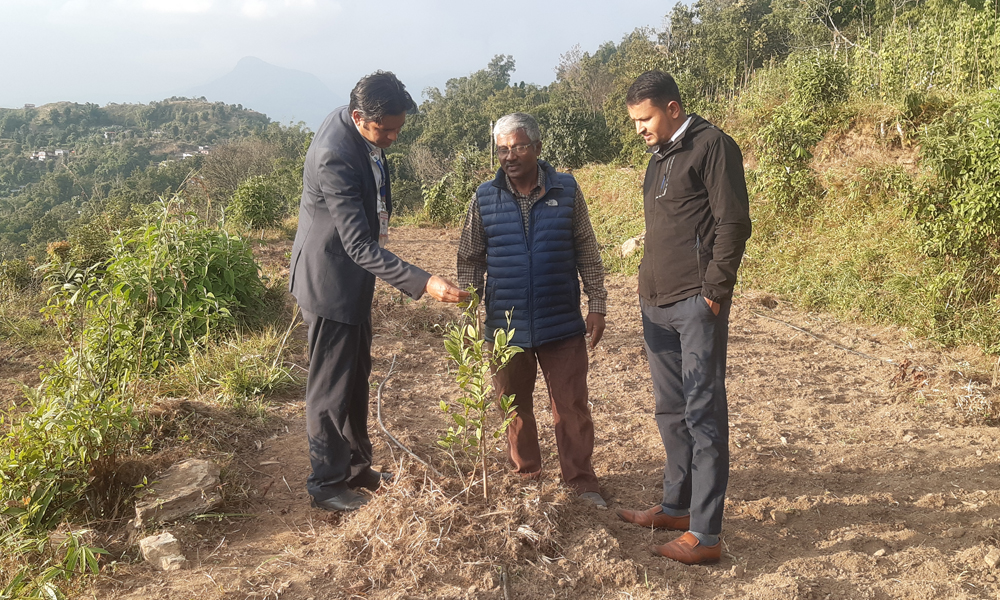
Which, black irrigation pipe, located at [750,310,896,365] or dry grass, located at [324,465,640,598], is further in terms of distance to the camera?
black irrigation pipe, located at [750,310,896,365]

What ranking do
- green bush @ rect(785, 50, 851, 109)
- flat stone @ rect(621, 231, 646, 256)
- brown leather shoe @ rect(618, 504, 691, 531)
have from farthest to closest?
flat stone @ rect(621, 231, 646, 256) < green bush @ rect(785, 50, 851, 109) < brown leather shoe @ rect(618, 504, 691, 531)

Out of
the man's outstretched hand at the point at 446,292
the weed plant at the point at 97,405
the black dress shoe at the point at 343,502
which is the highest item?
the man's outstretched hand at the point at 446,292

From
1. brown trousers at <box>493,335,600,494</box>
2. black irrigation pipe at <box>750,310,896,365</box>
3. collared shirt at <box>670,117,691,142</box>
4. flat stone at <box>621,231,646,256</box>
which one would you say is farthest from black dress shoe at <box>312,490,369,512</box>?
flat stone at <box>621,231,646,256</box>

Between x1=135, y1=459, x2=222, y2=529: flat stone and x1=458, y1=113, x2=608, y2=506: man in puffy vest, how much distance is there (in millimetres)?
1403

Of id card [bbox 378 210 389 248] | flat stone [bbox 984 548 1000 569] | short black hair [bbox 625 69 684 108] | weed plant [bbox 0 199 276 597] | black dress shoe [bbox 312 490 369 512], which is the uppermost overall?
short black hair [bbox 625 69 684 108]

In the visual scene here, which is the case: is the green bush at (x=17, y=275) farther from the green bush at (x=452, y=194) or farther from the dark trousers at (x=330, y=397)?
the dark trousers at (x=330, y=397)

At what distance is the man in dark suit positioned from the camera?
104 inches

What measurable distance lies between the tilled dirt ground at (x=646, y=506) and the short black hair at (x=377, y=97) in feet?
5.05

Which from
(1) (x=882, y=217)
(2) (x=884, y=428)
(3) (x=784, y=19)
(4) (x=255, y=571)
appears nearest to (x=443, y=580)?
(4) (x=255, y=571)

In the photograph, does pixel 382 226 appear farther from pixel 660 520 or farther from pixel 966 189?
pixel 966 189

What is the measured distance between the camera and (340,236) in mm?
2672

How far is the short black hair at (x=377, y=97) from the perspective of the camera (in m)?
2.65

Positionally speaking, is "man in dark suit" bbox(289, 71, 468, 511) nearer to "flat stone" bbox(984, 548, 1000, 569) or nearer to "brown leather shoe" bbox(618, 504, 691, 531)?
"brown leather shoe" bbox(618, 504, 691, 531)

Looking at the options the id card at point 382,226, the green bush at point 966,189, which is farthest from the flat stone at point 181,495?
the green bush at point 966,189
